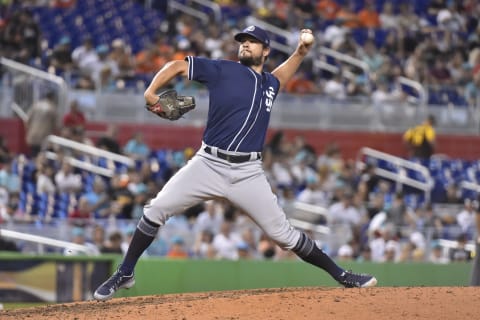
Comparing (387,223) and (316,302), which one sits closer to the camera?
(316,302)

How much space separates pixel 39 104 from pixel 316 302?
10349 mm

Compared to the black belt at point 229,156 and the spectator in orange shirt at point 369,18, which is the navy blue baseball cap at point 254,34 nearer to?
the black belt at point 229,156

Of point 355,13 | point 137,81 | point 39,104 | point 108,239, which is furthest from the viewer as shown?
point 355,13

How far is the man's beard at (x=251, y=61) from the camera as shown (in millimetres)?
8141

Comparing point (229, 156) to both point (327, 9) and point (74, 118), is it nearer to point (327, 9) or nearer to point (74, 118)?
point (74, 118)

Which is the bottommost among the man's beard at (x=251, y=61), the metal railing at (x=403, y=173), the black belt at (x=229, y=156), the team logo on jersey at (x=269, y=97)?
the black belt at (x=229, y=156)

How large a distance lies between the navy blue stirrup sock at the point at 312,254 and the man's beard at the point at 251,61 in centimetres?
124

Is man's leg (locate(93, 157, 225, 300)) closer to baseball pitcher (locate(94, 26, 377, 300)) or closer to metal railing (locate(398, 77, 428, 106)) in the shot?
baseball pitcher (locate(94, 26, 377, 300))

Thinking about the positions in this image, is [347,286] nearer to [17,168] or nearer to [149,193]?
[149,193]

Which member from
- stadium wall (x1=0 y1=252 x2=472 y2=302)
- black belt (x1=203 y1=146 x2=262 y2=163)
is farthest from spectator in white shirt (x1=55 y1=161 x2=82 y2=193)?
black belt (x1=203 y1=146 x2=262 y2=163)

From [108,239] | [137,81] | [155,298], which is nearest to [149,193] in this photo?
[108,239]

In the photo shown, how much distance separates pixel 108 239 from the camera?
Result: 46.1 feet

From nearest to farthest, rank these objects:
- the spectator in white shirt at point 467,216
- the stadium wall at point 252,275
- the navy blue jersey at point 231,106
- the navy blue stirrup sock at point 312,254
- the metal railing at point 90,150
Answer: the navy blue jersey at point 231,106 < the navy blue stirrup sock at point 312,254 < the stadium wall at point 252,275 < the spectator in white shirt at point 467,216 < the metal railing at point 90,150

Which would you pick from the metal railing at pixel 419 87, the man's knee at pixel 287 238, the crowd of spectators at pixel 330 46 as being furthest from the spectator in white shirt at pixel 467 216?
the man's knee at pixel 287 238
